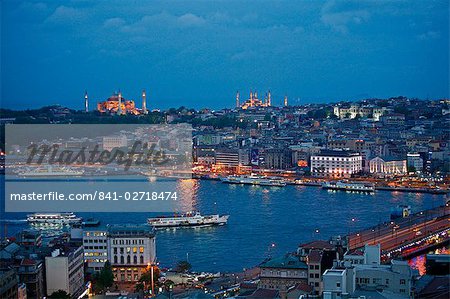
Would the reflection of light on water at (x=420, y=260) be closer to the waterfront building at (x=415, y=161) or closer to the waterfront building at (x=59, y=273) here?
the waterfront building at (x=59, y=273)

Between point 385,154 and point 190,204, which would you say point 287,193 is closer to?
point 190,204

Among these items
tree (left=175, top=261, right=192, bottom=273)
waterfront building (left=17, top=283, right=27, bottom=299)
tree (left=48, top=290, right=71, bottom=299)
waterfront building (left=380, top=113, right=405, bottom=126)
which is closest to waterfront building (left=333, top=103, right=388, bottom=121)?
waterfront building (left=380, top=113, right=405, bottom=126)

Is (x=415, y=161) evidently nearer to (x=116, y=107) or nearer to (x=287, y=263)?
(x=287, y=263)

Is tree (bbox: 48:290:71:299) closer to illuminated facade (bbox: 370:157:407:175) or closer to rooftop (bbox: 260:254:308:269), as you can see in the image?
rooftop (bbox: 260:254:308:269)

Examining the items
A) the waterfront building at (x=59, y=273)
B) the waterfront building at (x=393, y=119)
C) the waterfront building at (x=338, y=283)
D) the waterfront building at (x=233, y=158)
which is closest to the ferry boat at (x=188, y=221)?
the waterfront building at (x=59, y=273)

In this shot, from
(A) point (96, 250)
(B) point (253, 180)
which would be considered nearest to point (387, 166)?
(B) point (253, 180)

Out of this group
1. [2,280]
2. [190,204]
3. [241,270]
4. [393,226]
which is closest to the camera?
[2,280]

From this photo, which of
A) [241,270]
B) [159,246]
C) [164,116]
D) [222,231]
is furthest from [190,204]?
[164,116]
